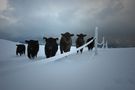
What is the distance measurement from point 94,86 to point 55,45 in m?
8.71

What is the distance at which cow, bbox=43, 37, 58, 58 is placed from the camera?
1323cm

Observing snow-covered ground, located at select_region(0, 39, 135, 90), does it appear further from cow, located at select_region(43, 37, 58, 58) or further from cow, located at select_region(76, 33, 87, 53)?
cow, located at select_region(76, 33, 87, 53)

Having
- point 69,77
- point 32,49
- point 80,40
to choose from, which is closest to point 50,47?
point 32,49

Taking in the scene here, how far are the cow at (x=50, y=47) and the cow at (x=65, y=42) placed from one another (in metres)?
0.75

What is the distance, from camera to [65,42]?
14.5 metres

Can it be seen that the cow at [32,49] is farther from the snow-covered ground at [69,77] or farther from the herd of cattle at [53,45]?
the snow-covered ground at [69,77]

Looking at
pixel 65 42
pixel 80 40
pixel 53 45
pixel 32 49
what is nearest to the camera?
pixel 53 45

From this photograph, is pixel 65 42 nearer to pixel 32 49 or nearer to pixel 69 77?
pixel 32 49

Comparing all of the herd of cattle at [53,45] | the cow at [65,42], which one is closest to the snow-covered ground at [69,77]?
the herd of cattle at [53,45]

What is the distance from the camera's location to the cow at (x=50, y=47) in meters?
13.2

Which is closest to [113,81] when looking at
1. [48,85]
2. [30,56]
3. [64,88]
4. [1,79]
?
[64,88]

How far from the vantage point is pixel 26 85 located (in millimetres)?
5230

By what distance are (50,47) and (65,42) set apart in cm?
148

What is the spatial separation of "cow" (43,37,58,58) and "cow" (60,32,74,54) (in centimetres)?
75
